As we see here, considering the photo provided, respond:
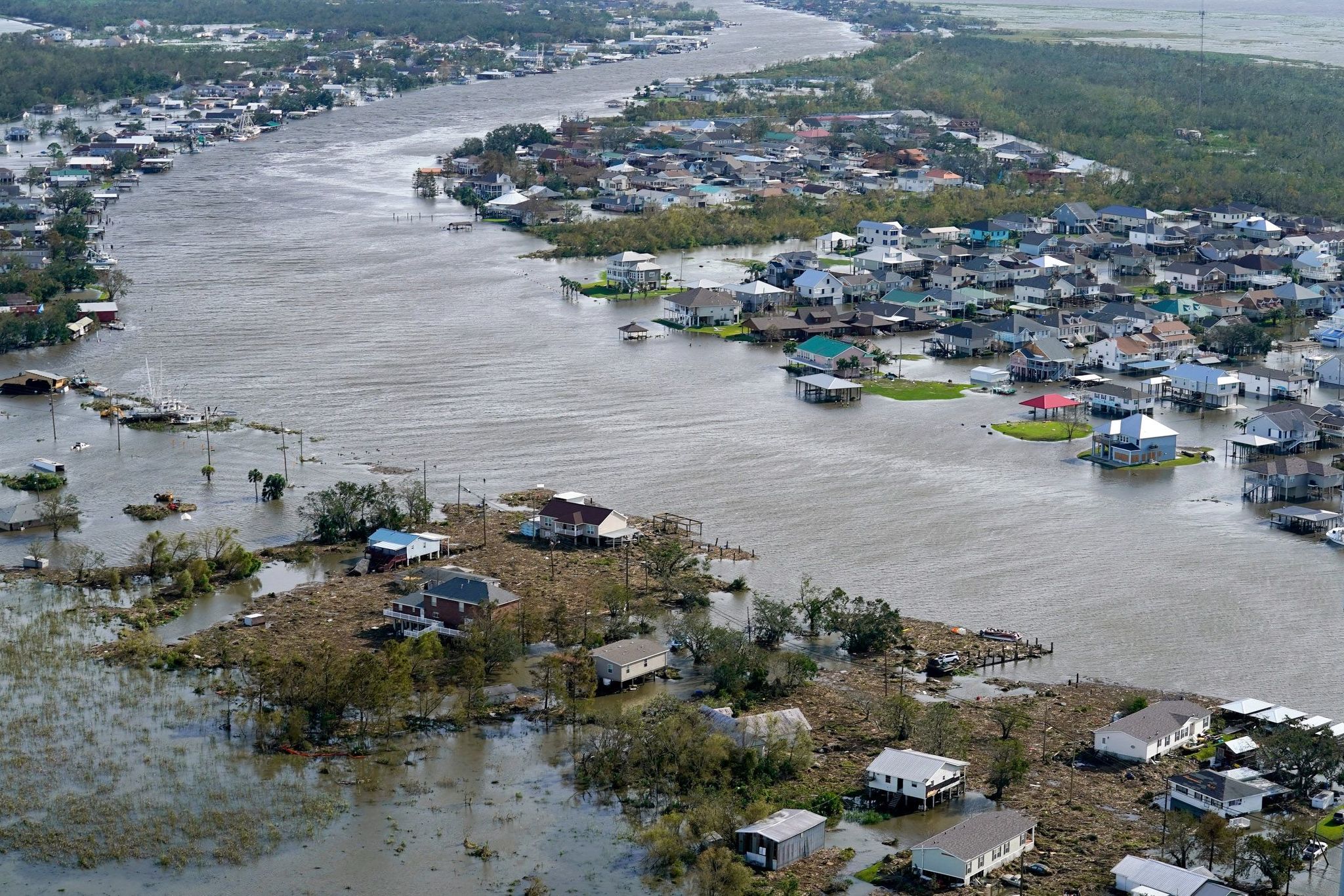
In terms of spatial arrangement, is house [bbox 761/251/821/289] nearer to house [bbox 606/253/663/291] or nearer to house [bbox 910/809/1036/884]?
house [bbox 606/253/663/291]

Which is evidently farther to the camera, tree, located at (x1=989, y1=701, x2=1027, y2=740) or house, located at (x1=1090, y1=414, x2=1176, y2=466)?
house, located at (x1=1090, y1=414, x2=1176, y2=466)

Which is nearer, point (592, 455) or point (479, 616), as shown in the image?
point (479, 616)

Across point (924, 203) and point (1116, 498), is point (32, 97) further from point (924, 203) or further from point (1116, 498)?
point (1116, 498)

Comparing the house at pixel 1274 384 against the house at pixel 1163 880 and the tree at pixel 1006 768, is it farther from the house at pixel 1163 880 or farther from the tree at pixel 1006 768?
the house at pixel 1163 880

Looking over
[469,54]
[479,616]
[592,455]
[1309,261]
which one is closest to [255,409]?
[592,455]

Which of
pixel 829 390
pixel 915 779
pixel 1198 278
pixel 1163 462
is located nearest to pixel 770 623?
pixel 915 779

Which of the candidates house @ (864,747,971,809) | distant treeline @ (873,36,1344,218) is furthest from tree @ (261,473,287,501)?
distant treeline @ (873,36,1344,218)
